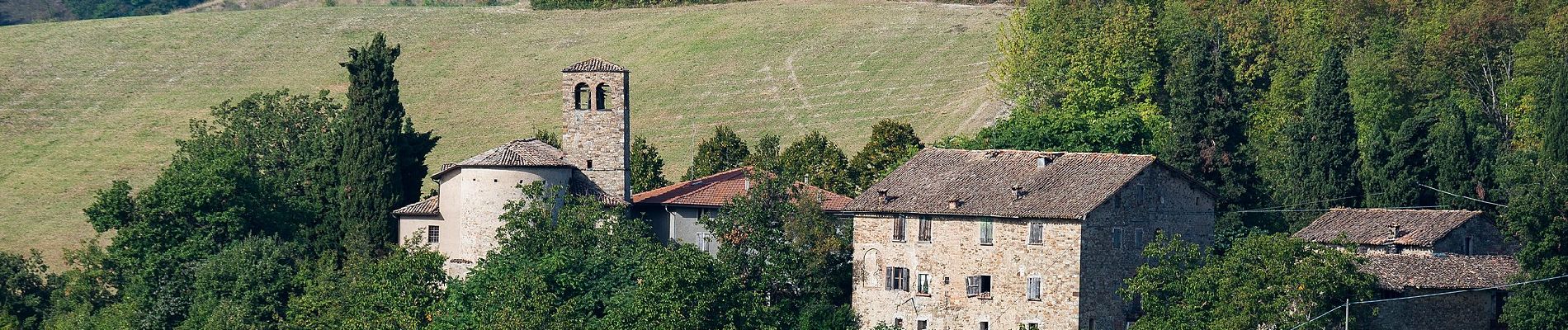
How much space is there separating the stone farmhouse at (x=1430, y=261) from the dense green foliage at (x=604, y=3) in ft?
269

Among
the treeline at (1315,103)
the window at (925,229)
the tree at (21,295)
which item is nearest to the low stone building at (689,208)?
the window at (925,229)

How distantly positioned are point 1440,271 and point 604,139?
28.9m

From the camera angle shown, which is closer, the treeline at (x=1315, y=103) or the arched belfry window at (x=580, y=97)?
the arched belfry window at (x=580, y=97)

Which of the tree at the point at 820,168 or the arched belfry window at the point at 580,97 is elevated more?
the arched belfry window at the point at 580,97

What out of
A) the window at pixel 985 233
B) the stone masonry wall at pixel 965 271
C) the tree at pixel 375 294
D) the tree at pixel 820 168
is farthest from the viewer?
the tree at pixel 820 168

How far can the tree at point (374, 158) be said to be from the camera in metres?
83.1

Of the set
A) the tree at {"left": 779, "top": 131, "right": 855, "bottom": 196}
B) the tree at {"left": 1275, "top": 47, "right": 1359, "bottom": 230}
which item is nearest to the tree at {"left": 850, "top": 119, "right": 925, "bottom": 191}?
the tree at {"left": 779, "top": 131, "right": 855, "bottom": 196}

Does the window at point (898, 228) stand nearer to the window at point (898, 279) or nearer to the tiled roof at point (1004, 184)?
the tiled roof at point (1004, 184)

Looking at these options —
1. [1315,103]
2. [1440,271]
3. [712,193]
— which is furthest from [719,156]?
[1440,271]

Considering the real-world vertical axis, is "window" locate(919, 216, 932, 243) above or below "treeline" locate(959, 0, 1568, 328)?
below

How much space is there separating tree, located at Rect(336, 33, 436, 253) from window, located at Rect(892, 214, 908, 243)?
68.2 ft

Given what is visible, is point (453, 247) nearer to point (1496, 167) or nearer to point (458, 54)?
point (1496, 167)

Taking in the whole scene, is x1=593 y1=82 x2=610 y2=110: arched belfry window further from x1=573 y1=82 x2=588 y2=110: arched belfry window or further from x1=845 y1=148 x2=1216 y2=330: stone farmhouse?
x1=845 y1=148 x2=1216 y2=330: stone farmhouse

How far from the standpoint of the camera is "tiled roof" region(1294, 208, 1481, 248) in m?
73.8
